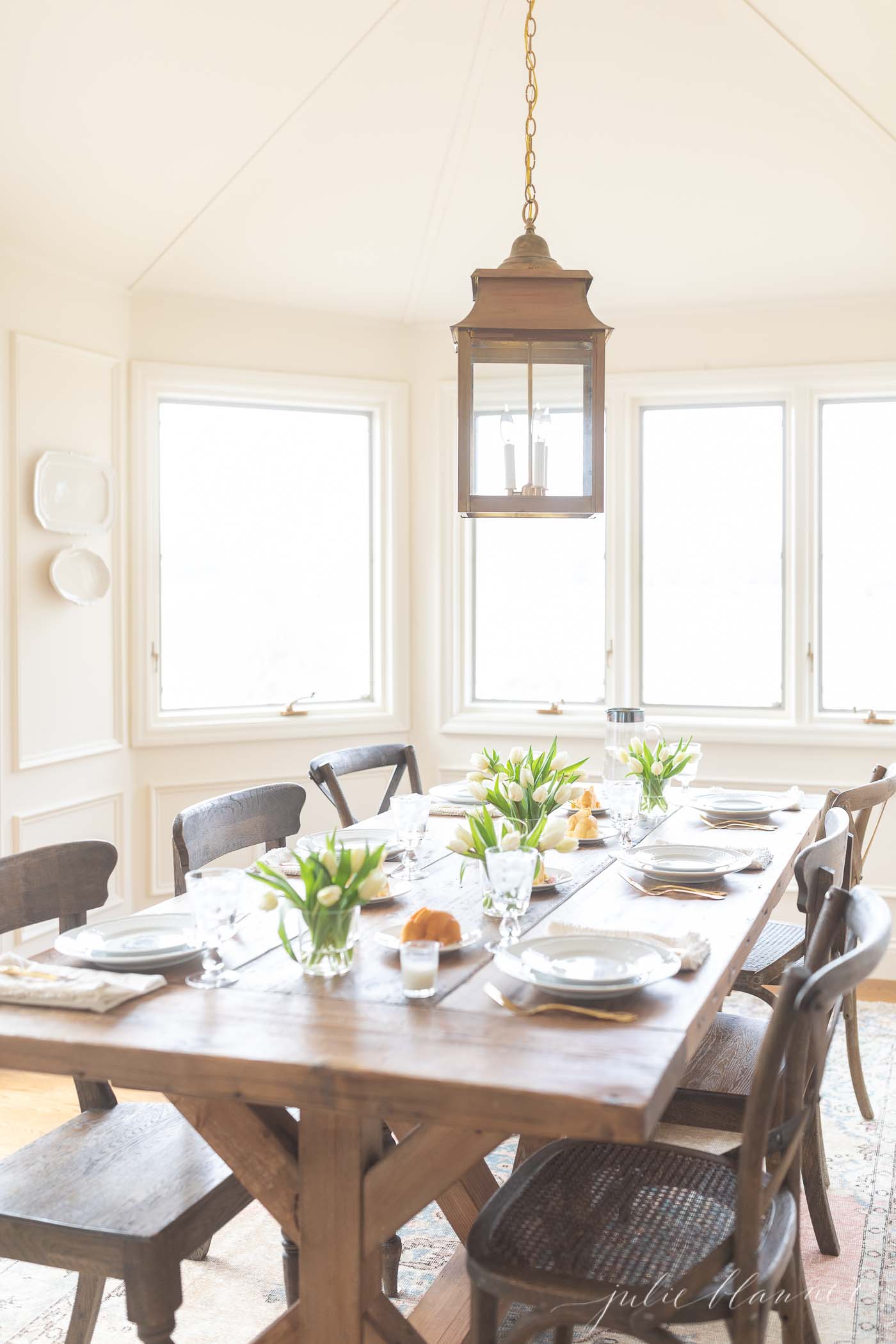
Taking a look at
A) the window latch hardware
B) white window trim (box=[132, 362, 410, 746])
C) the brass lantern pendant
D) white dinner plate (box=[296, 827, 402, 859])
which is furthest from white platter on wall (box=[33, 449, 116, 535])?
the brass lantern pendant

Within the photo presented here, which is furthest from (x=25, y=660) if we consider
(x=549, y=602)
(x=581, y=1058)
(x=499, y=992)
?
(x=581, y=1058)

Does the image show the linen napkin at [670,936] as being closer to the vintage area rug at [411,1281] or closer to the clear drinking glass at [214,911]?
the clear drinking glass at [214,911]

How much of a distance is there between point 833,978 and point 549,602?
3424 millimetres

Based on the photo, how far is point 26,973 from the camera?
1668mm

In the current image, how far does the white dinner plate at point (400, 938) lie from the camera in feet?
5.89

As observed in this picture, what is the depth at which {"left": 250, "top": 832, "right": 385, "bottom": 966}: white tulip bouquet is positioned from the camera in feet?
5.38

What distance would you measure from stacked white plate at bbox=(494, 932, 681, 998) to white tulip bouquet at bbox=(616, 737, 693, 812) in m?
1.16

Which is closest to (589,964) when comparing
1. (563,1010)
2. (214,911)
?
(563,1010)

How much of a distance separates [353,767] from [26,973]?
1.75m

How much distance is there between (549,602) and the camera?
4754 millimetres

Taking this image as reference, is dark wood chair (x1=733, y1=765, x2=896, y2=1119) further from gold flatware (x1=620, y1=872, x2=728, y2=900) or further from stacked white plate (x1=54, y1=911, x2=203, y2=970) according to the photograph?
stacked white plate (x1=54, y1=911, x2=203, y2=970)

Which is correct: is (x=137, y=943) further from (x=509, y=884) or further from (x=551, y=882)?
(x=551, y=882)

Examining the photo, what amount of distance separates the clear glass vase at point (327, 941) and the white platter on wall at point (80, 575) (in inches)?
99.9

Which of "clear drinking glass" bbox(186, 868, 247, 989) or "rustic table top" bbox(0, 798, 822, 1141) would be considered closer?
"rustic table top" bbox(0, 798, 822, 1141)
